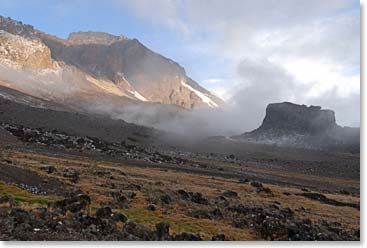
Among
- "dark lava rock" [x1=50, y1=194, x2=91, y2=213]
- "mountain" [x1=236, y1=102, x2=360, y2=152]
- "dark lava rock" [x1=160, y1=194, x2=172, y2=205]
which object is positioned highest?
"mountain" [x1=236, y1=102, x2=360, y2=152]

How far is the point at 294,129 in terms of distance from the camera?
589 feet

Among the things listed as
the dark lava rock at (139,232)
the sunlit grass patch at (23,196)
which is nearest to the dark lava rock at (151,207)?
the sunlit grass patch at (23,196)

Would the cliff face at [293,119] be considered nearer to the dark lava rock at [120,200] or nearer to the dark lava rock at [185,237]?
the dark lava rock at [120,200]

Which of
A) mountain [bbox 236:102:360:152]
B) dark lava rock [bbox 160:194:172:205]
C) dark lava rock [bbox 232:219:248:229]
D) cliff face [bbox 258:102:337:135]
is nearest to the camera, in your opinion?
dark lava rock [bbox 232:219:248:229]

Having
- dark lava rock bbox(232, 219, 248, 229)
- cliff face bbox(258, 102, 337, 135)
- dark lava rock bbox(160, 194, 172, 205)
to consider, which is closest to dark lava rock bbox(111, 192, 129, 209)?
dark lava rock bbox(160, 194, 172, 205)

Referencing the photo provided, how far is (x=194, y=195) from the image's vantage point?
25.4 metres

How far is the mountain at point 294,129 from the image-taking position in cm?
16138

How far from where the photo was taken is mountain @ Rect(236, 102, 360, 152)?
6353 inches

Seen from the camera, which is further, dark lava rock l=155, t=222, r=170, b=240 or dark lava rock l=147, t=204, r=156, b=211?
dark lava rock l=147, t=204, r=156, b=211

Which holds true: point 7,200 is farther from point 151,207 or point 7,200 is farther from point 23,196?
point 151,207

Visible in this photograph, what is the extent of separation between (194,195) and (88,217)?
41.9 ft

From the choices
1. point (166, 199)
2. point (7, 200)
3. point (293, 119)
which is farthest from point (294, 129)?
point (7, 200)

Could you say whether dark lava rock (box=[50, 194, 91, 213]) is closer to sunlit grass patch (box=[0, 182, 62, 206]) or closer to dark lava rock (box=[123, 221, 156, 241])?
sunlit grass patch (box=[0, 182, 62, 206])

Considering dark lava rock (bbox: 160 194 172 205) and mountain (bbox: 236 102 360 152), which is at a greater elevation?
mountain (bbox: 236 102 360 152)
